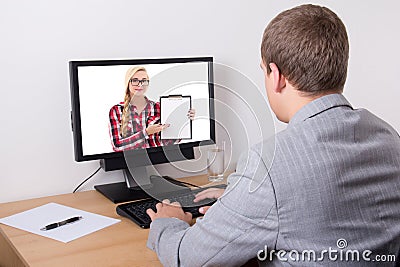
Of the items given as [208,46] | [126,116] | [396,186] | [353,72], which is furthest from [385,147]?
[353,72]

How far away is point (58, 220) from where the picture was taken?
1638 mm

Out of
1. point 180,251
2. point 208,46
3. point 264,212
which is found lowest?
point 180,251

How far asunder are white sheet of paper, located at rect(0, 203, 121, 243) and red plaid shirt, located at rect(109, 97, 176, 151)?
0.28 meters

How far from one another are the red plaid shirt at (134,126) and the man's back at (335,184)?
29.9 inches

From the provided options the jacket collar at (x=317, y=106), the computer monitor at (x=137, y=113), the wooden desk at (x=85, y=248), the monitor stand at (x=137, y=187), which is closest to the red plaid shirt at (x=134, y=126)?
the computer monitor at (x=137, y=113)

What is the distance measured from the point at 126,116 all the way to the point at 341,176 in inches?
36.0

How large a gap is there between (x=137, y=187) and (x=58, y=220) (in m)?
0.38

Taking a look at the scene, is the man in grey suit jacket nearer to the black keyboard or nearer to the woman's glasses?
the black keyboard

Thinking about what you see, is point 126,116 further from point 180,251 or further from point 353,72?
point 353,72

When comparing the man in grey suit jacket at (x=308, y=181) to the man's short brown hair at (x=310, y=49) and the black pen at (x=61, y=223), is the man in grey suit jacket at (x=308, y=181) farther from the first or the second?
the black pen at (x=61, y=223)

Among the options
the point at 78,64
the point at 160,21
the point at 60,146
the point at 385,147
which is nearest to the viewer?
the point at 385,147

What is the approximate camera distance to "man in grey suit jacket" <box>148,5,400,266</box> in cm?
110

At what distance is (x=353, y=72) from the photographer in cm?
254

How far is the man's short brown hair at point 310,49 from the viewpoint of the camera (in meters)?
1.21
